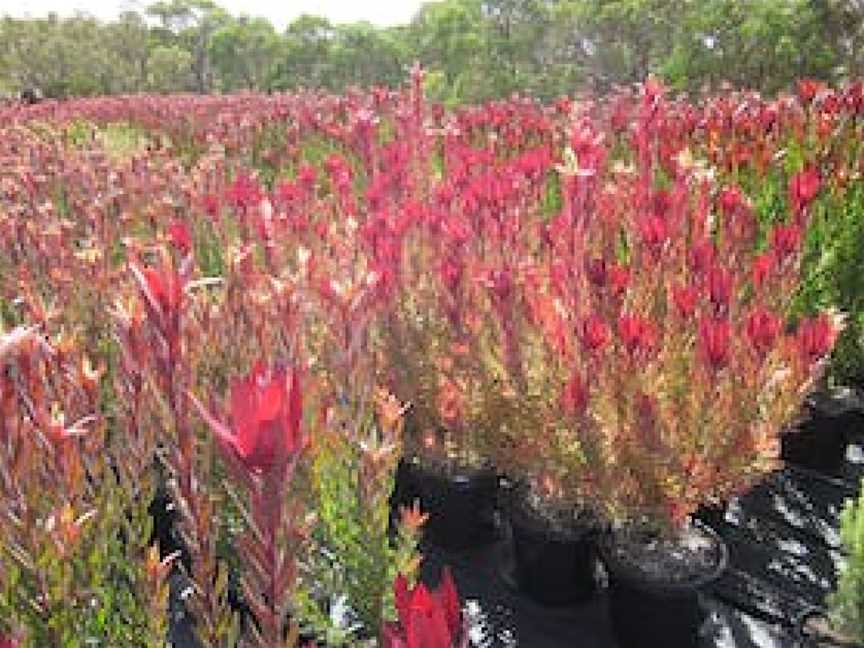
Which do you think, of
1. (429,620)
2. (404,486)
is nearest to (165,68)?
(404,486)

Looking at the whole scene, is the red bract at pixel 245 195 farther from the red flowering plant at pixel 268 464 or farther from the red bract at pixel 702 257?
the red flowering plant at pixel 268 464

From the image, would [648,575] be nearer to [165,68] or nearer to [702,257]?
[702,257]

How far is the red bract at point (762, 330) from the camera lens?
2.07 m

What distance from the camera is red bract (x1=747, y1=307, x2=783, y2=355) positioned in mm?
2066

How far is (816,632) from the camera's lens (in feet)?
7.79

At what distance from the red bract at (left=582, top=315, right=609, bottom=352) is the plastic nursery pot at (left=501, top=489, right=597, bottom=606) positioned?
778 mm

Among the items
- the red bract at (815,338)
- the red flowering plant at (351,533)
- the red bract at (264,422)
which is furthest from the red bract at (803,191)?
the red bract at (264,422)

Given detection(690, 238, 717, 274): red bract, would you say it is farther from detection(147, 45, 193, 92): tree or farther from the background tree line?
detection(147, 45, 193, 92): tree

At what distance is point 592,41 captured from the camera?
2712cm

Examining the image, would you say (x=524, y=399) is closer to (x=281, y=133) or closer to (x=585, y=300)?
(x=585, y=300)

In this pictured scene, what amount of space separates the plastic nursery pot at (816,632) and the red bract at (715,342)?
0.72 meters

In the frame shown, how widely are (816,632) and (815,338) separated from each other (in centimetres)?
81

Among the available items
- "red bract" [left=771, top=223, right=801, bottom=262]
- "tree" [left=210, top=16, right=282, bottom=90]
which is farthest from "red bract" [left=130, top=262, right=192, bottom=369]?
"tree" [left=210, top=16, right=282, bottom=90]

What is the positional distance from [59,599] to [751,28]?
18.0m
